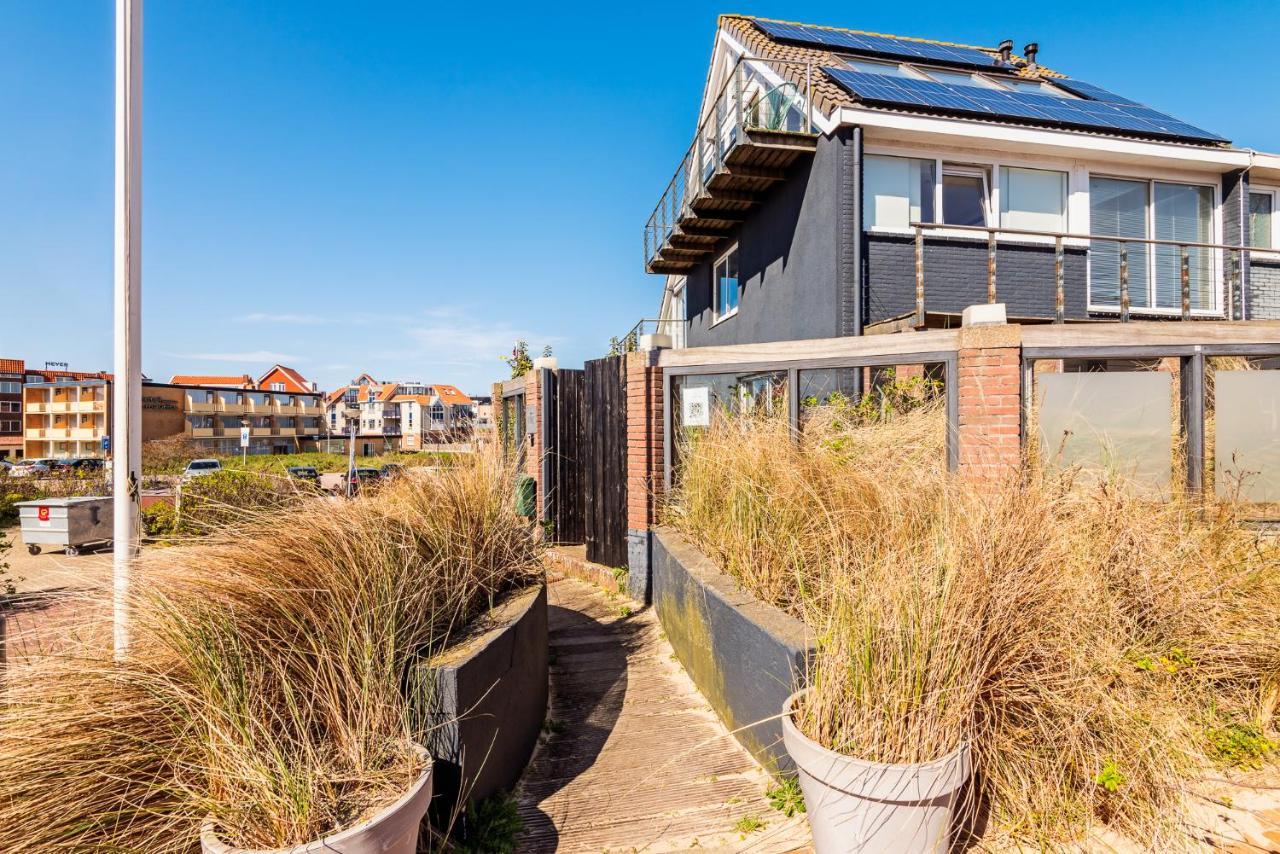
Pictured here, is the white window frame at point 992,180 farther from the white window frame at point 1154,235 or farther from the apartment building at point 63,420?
the apartment building at point 63,420

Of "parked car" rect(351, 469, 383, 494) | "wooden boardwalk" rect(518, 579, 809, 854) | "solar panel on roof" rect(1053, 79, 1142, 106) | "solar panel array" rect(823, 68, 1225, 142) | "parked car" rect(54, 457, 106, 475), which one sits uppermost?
"solar panel on roof" rect(1053, 79, 1142, 106)

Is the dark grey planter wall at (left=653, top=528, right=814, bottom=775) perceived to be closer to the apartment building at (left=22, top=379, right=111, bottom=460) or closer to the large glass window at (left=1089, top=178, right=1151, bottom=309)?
the large glass window at (left=1089, top=178, right=1151, bottom=309)

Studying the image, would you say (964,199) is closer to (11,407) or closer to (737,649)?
(737,649)

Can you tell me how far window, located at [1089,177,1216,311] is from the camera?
9773 mm

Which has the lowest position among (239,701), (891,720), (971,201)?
(891,720)

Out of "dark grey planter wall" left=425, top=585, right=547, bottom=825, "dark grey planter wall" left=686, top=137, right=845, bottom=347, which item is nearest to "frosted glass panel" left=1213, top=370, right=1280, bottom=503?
"dark grey planter wall" left=686, top=137, right=845, bottom=347

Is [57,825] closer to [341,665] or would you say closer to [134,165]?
[341,665]

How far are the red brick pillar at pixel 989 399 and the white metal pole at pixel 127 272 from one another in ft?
16.7

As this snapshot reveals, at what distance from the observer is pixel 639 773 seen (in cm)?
323

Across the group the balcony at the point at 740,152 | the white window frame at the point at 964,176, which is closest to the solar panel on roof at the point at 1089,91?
the white window frame at the point at 964,176

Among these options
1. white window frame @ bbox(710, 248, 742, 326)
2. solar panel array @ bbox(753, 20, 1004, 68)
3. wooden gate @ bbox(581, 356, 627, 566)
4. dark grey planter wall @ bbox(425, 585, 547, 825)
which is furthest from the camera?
white window frame @ bbox(710, 248, 742, 326)

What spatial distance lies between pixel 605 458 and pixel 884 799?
528 cm

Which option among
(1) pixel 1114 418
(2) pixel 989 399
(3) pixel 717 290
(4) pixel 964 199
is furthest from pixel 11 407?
(1) pixel 1114 418

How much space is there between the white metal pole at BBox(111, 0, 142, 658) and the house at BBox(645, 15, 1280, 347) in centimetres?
769
